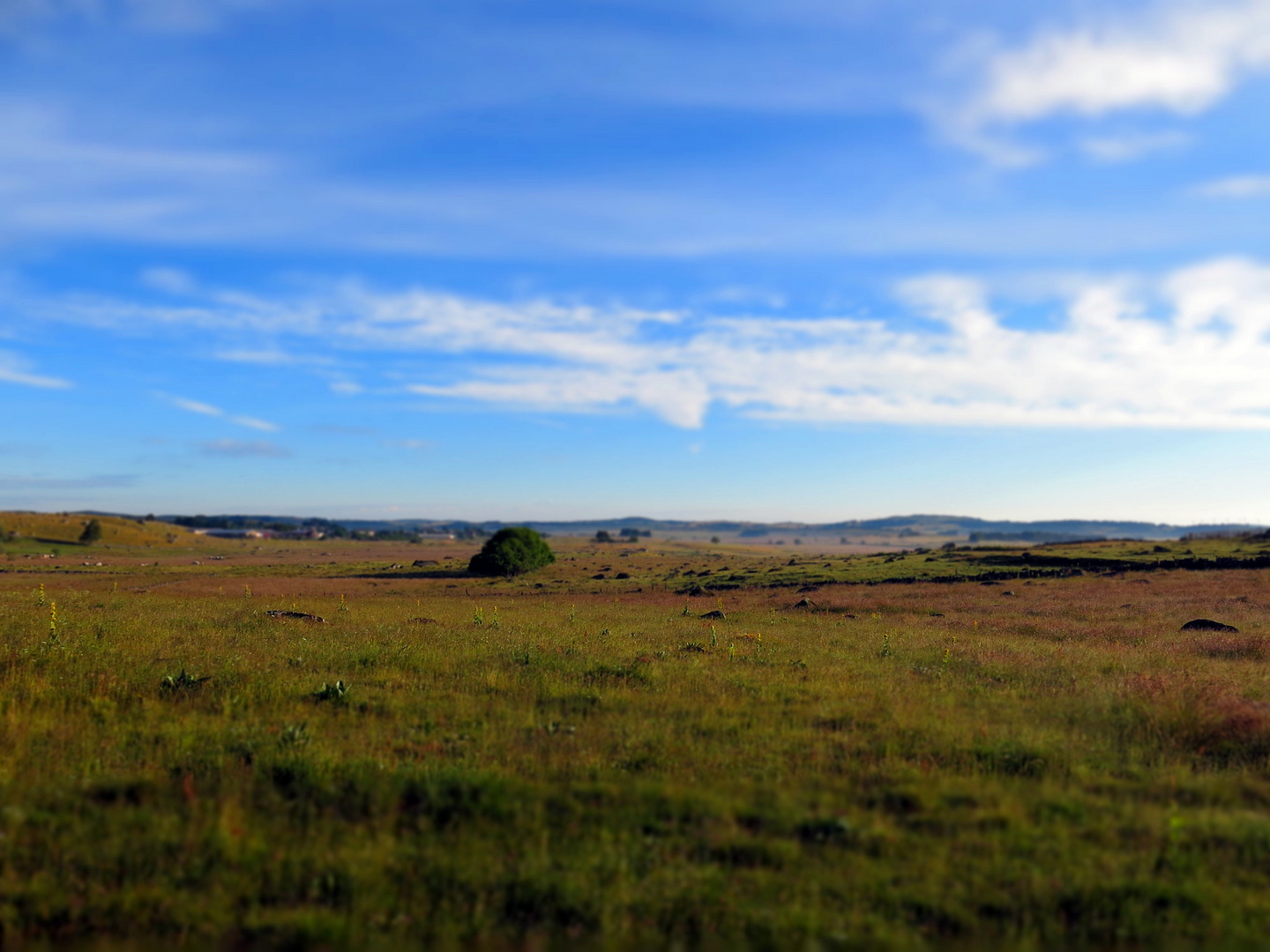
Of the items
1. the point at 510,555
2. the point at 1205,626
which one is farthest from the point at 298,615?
the point at 510,555

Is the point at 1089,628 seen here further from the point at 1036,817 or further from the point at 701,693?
the point at 1036,817

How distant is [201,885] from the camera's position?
7.14 metres

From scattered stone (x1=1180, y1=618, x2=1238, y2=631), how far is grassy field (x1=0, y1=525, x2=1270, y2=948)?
586 cm

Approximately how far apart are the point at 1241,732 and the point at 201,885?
14709 mm

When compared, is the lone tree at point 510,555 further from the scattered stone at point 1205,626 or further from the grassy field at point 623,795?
the scattered stone at point 1205,626

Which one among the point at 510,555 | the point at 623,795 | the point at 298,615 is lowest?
the point at 510,555

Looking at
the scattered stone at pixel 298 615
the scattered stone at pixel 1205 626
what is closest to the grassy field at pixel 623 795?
the scattered stone at pixel 1205 626

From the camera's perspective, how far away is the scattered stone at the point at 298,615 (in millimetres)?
26734

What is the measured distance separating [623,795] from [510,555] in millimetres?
68414

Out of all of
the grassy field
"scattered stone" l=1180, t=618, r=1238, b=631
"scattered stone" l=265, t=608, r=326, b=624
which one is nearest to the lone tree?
"scattered stone" l=265, t=608, r=326, b=624

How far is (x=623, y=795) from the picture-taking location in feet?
29.5

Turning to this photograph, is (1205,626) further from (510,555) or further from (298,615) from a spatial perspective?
(510,555)

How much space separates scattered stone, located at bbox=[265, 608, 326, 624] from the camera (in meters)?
26.7

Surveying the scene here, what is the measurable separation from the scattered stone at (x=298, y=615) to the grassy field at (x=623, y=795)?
5.97 m
